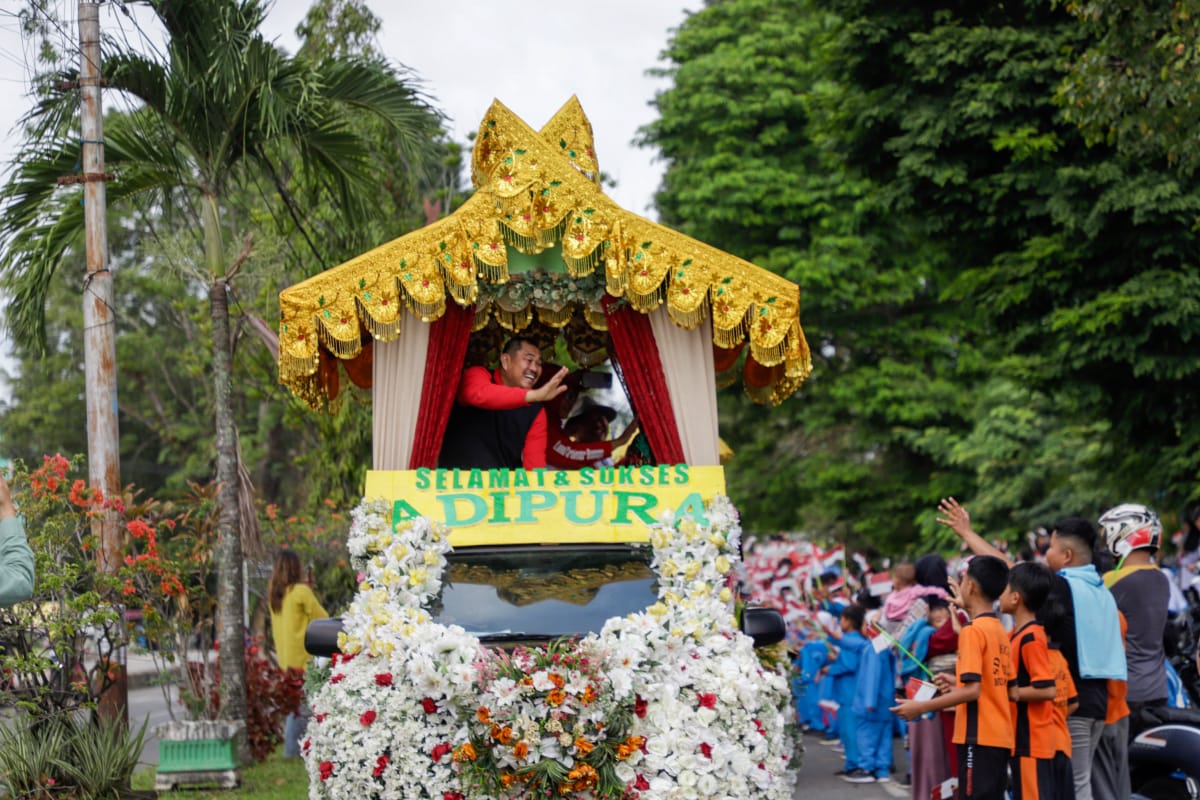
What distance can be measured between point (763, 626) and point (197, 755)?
6051 millimetres

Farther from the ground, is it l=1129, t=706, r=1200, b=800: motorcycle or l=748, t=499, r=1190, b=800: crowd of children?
l=748, t=499, r=1190, b=800: crowd of children

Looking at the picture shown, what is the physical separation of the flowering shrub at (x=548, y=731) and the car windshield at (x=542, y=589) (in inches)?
27.0

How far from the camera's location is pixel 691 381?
839cm

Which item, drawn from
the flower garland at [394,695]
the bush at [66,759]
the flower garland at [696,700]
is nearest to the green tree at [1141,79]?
the flower garland at [696,700]

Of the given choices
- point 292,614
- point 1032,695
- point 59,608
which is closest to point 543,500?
point 1032,695

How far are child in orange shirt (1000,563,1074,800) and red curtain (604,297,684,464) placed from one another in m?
2.32

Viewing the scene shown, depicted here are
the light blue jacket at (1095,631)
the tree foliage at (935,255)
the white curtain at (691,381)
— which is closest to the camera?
the light blue jacket at (1095,631)

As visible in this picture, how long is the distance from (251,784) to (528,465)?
176 inches

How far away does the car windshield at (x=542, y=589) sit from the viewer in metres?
6.71

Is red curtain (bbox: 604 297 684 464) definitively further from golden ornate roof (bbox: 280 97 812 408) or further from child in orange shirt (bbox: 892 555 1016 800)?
child in orange shirt (bbox: 892 555 1016 800)

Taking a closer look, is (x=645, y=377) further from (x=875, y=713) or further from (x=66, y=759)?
(x=66, y=759)

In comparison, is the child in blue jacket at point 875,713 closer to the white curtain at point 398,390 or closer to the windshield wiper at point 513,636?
the white curtain at point 398,390

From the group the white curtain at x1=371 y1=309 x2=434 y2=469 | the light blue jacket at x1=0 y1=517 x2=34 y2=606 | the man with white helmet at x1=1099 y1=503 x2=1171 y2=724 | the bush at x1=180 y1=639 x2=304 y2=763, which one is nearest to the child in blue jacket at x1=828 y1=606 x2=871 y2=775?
the man with white helmet at x1=1099 y1=503 x2=1171 y2=724

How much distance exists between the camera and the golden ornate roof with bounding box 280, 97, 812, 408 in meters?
7.89
